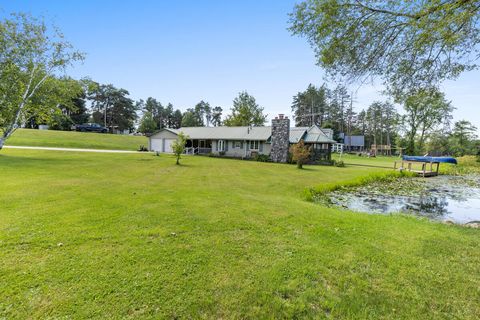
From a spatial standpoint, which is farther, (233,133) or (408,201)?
(233,133)

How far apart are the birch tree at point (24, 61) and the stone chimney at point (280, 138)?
1771cm

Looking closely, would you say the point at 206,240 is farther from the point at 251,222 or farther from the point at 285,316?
the point at 285,316

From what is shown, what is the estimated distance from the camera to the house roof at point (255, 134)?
24653mm

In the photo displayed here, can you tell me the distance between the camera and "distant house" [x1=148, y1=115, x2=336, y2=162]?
80.3ft

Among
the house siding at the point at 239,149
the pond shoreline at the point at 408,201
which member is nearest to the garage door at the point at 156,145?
the house siding at the point at 239,149

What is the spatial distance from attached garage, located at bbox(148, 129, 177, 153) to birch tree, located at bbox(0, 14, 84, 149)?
1537 centimetres

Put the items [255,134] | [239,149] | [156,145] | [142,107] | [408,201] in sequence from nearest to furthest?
[408,201] → [255,134] → [239,149] → [156,145] → [142,107]

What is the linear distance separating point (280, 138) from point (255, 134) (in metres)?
3.67

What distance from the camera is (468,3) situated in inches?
166

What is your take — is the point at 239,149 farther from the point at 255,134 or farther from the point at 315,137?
the point at 315,137

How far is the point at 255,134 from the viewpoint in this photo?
27359 mm

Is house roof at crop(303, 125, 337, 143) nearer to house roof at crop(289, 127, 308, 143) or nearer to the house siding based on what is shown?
house roof at crop(289, 127, 308, 143)

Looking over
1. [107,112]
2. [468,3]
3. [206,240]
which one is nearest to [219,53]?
[468,3]

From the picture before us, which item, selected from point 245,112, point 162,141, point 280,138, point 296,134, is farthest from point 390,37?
point 245,112
